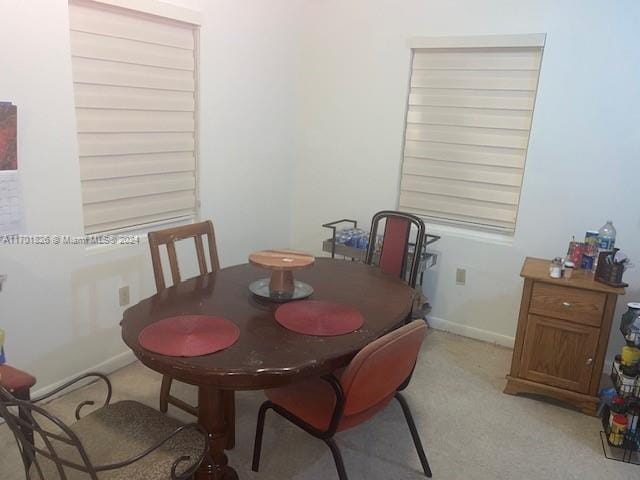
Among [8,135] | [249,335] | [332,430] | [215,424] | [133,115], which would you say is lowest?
[215,424]

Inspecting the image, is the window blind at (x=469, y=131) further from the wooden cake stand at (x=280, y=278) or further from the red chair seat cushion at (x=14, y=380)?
the red chair seat cushion at (x=14, y=380)

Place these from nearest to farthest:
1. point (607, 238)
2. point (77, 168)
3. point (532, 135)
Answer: point (77, 168), point (607, 238), point (532, 135)

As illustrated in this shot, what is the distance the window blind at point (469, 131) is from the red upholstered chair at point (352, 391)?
1843 mm

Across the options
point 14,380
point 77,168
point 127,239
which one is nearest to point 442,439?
point 14,380

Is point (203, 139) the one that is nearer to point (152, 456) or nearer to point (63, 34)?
point (63, 34)

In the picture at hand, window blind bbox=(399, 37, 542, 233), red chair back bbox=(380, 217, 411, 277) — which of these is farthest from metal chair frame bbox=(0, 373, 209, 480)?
window blind bbox=(399, 37, 542, 233)

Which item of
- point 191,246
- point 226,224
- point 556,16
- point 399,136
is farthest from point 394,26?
point 191,246

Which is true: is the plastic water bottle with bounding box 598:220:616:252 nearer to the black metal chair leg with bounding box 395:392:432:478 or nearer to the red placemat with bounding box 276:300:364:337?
the black metal chair leg with bounding box 395:392:432:478

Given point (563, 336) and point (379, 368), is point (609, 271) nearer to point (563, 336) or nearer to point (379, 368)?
point (563, 336)

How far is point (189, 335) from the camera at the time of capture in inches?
68.6

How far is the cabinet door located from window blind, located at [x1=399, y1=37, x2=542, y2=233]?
0.90 meters

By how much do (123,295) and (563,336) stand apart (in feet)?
8.22

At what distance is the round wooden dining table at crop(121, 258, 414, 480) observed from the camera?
5.18 ft

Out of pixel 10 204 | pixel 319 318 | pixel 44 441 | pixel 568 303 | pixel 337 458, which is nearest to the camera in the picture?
pixel 44 441
